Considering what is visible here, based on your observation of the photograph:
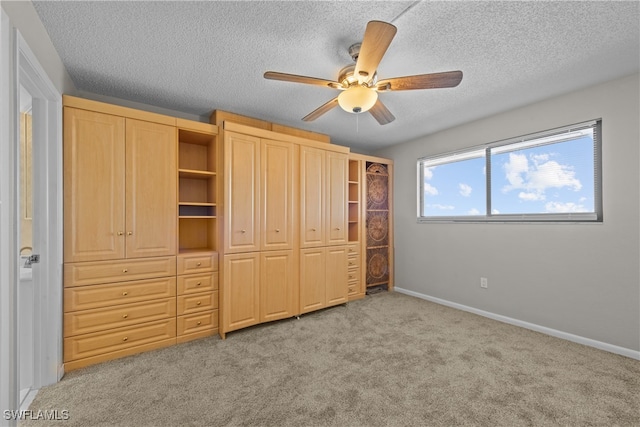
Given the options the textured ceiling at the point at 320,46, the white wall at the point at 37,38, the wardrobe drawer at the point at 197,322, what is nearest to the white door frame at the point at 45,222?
the white wall at the point at 37,38

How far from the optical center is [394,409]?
5.54 ft

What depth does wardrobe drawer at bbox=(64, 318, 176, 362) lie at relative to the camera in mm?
2131

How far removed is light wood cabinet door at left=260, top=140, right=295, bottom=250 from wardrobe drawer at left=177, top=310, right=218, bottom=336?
0.85 m

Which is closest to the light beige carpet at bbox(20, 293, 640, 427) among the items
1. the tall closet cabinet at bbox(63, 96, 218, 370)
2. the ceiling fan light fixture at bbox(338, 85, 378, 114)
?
the tall closet cabinet at bbox(63, 96, 218, 370)

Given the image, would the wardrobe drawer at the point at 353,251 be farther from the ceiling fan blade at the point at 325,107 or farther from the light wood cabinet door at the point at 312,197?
the ceiling fan blade at the point at 325,107

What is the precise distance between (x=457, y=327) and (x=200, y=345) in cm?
261

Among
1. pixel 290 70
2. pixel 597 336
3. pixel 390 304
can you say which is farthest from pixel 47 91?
pixel 597 336

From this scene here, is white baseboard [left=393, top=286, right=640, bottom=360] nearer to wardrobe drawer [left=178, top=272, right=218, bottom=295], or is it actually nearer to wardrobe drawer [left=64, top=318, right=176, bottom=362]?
wardrobe drawer [left=178, top=272, right=218, bottom=295]

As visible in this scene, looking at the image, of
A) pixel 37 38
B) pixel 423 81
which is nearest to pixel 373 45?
pixel 423 81

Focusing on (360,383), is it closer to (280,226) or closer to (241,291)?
(241,291)

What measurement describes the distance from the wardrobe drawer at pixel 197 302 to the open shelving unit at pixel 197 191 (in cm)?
48

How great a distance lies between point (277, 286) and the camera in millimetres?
3061

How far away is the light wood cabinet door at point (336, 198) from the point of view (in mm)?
3479

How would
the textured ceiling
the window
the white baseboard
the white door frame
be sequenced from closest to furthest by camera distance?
the white door frame → the textured ceiling → the white baseboard → the window
